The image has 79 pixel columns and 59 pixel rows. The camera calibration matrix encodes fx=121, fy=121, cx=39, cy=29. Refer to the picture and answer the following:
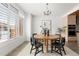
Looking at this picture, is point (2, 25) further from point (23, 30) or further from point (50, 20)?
point (50, 20)

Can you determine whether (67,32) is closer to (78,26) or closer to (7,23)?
(78,26)

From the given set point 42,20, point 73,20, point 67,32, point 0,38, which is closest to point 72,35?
point 67,32

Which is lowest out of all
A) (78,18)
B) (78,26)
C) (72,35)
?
(72,35)

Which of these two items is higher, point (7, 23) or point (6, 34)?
point (7, 23)

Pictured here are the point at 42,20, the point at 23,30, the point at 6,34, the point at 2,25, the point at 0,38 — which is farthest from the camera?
the point at 42,20

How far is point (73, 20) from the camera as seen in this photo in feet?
32.4

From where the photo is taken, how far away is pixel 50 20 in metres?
11.3

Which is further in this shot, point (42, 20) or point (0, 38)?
point (42, 20)

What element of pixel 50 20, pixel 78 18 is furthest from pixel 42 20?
pixel 78 18

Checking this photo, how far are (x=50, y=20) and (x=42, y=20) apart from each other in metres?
0.78

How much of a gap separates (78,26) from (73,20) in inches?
29.0

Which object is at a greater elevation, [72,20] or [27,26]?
[72,20]

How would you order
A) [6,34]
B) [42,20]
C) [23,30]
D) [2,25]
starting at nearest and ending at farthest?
1. [2,25]
2. [6,34]
3. [23,30]
4. [42,20]

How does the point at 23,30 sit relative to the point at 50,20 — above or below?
below
